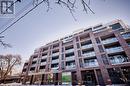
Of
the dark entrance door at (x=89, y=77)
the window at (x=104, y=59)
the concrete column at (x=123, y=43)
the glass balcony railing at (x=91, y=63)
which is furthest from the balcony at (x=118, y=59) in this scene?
the dark entrance door at (x=89, y=77)

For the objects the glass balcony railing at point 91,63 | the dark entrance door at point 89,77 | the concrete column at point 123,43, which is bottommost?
the dark entrance door at point 89,77

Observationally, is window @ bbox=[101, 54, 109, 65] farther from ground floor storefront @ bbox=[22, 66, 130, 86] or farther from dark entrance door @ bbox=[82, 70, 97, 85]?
dark entrance door @ bbox=[82, 70, 97, 85]

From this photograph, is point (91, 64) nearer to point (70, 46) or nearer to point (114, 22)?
point (70, 46)

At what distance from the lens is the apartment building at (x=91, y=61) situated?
65.5 ft

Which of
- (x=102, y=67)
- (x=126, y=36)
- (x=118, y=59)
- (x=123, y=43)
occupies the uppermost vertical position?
(x=126, y=36)

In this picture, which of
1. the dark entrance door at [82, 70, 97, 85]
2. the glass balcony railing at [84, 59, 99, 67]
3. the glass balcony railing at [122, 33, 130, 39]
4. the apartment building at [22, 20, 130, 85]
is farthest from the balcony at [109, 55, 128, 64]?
the dark entrance door at [82, 70, 97, 85]

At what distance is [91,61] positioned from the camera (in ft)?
78.4

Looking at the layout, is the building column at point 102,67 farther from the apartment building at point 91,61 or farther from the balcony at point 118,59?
the balcony at point 118,59

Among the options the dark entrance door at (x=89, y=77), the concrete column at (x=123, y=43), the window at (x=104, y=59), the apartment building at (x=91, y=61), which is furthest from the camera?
the dark entrance door at (x=89, y=77)

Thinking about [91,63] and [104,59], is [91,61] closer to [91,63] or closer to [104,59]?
[91,63]

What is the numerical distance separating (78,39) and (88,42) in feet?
9.31

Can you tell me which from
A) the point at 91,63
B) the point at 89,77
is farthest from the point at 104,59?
the point at 89,77

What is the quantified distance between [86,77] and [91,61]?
363cm

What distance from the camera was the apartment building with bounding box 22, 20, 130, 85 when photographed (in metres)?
20.0
